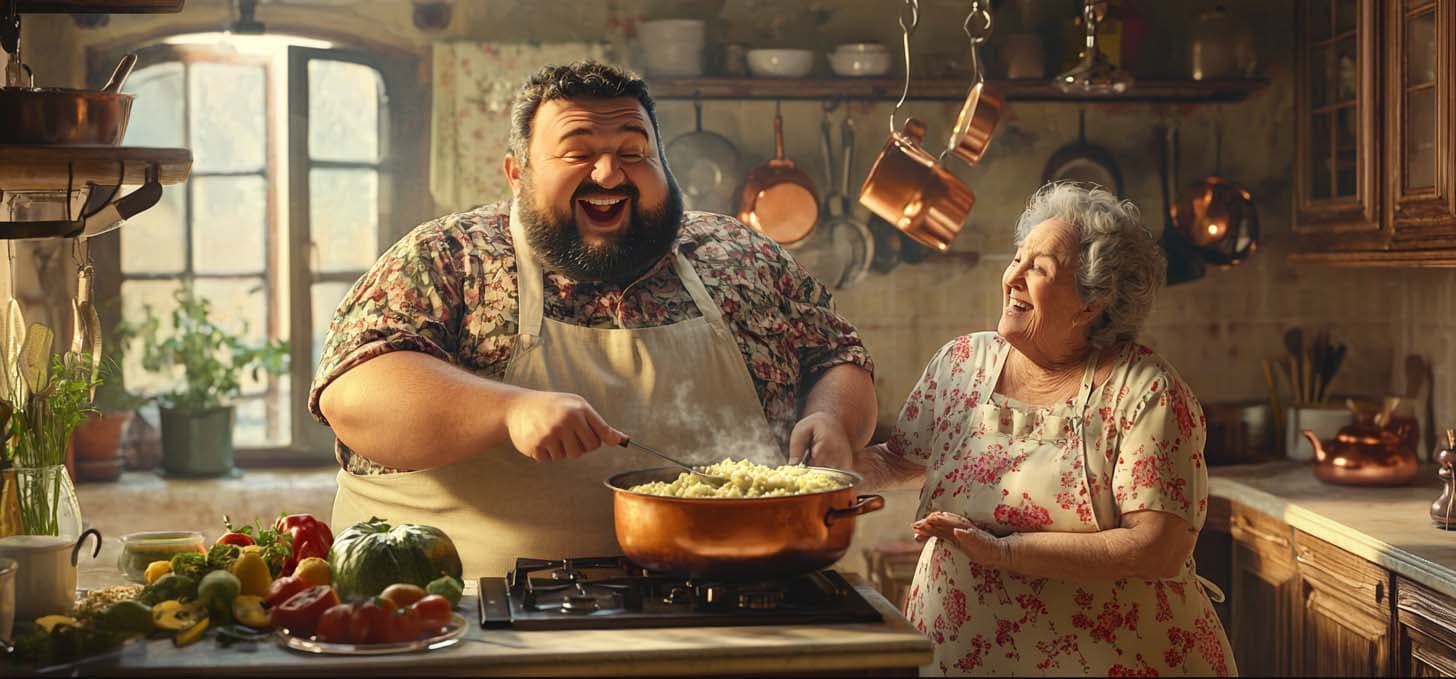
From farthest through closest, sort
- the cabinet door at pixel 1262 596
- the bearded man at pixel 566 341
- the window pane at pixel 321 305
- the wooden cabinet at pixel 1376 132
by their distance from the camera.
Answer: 1. the window pane at pixel 321 305
2. the cabinet door at pixel 1262 596
3. the wooden cabinet at pixel 1376 132
4. the bearded man at pixel 566 341

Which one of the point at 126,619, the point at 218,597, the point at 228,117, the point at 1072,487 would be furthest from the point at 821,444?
the point at 228,117

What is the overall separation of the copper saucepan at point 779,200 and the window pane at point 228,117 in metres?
1.74

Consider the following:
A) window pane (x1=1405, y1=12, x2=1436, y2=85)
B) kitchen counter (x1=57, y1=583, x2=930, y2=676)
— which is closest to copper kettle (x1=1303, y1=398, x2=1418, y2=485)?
window pane (x1=1405, y1=12, x2=1436, y2=85)

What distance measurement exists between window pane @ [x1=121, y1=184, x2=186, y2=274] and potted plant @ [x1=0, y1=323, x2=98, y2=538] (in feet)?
8.61

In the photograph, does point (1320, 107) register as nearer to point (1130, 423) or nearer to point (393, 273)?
point (1130, 423)

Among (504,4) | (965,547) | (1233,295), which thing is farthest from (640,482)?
(1233,295)

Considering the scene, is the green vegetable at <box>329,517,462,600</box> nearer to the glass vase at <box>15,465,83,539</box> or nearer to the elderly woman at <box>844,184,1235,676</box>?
the glass vase at <box>15,465,83,539</box>

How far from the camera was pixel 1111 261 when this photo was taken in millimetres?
2631

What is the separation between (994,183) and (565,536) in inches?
113

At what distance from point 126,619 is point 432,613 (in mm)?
438

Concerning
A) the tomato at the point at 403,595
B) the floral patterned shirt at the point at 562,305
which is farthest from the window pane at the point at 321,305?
the tomato at the point at 403,595

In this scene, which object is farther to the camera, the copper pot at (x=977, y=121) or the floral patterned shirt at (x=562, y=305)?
the copper pot at (x=977, y=121)

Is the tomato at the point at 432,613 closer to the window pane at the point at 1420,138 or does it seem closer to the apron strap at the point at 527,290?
the apron strap at the point at 527,290

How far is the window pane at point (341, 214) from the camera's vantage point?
4.88 meters
